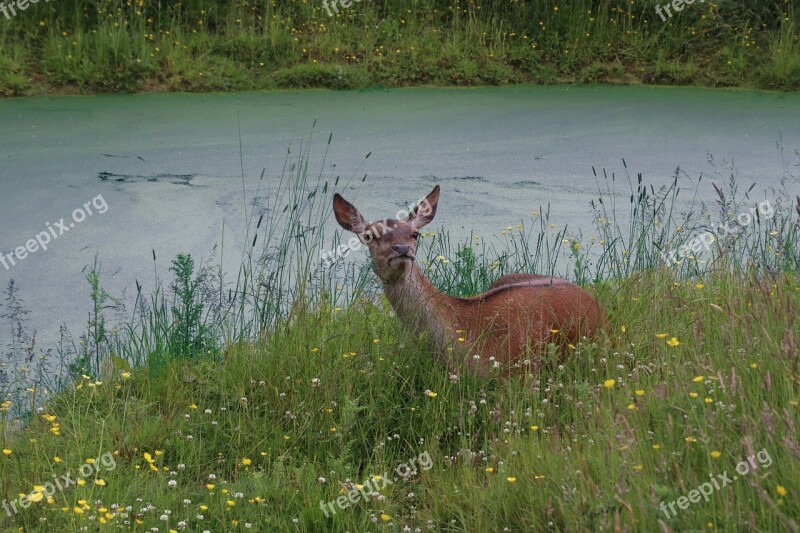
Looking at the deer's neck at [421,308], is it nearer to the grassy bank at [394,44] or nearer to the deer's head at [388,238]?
the deer's head at [388,238]

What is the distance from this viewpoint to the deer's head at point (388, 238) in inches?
131

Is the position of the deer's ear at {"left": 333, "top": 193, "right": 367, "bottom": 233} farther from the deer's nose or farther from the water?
the water

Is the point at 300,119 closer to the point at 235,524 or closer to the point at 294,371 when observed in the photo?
the point at 294,371

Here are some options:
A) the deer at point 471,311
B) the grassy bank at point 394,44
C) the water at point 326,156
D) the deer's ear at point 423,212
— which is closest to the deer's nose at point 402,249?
the deer at point 471,311

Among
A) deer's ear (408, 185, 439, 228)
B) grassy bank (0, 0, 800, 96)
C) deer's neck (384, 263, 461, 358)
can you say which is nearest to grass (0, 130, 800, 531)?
deer's neck (384, 263, 461, 358)

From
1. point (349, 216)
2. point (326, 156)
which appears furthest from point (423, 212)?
point (326, 156)

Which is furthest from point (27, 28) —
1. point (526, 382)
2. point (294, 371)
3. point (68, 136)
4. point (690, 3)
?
point (526, 382)

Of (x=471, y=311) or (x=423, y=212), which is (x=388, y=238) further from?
(x=471, y=311)

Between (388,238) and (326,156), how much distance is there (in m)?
3.22

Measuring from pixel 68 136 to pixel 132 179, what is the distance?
991 mm

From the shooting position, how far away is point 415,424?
3180 millimetres

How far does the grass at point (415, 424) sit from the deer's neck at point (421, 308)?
0.05 meters

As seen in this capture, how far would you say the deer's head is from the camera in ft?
10.9

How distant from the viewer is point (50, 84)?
7.88 metres
